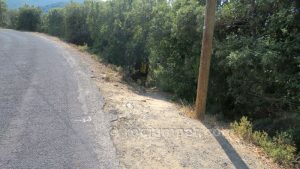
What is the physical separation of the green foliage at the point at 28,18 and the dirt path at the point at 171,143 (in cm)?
4463

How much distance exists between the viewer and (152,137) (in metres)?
6.68

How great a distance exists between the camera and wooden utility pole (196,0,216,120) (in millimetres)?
7348

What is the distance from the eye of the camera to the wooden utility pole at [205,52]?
7348 millimetres

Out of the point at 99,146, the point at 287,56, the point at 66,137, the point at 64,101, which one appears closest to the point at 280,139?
the point at 287,56

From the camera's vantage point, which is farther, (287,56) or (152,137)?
(287,56)

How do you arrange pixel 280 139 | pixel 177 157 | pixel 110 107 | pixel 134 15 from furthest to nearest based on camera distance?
pixel 134 15, pixel 110 107, pixel 280 139, pixel 177 157

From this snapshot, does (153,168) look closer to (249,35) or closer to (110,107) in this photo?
(110,107)

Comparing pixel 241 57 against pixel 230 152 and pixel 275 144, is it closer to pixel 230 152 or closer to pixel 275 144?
pixel 275 144

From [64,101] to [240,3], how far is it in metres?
4.83

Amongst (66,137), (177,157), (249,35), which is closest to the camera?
(177,157)

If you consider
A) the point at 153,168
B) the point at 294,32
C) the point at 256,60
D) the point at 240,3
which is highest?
the point at 240,3

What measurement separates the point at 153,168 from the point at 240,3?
5585 mm

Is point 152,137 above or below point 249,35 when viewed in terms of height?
below

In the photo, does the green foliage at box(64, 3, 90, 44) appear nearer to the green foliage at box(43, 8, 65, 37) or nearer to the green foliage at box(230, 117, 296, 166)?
the green foliage at box(43, 8, 65, 37)
